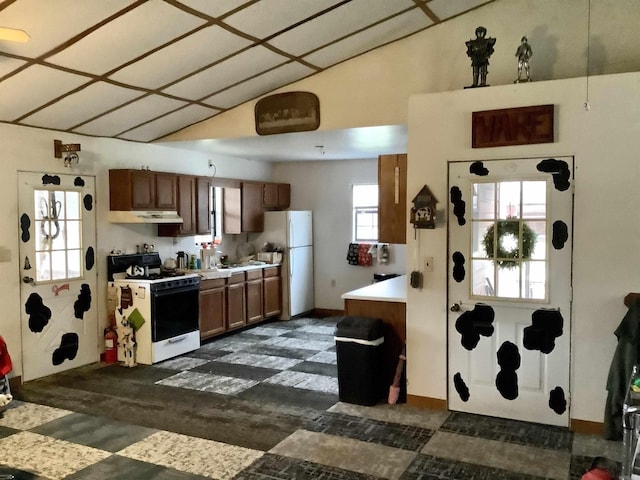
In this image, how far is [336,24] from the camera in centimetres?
480

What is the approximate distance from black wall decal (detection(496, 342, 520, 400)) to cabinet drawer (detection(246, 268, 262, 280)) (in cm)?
418

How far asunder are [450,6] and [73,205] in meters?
4.21

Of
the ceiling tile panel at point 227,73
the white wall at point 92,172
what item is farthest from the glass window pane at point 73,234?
the ceiling tile panel at point 227,73

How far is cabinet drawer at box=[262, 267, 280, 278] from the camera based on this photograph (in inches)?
323

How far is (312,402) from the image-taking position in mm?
4879

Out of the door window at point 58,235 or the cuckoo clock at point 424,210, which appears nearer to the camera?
the cuckoo clock at point 424,210

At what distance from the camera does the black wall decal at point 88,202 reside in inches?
237

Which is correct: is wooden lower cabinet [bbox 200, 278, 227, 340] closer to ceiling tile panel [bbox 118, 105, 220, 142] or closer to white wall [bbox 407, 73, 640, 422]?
ceiling tile panel [bbox 118, 105, 220, 142]

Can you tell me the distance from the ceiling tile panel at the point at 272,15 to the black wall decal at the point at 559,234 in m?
2.42

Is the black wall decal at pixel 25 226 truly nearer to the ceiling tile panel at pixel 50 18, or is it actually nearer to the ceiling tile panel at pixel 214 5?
the ceiling tile panel at pixel 50 18

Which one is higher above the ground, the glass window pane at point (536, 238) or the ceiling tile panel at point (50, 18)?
the ceiling tile panel at point (50, 18)

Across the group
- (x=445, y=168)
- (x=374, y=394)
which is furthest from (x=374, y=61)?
(x=374, y=394)

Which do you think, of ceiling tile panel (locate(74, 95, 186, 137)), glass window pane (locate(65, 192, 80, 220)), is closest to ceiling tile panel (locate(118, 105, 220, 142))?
ceiling tile panel (locate(74, 95, 186, 137))

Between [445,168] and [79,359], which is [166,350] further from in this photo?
[445,168]
